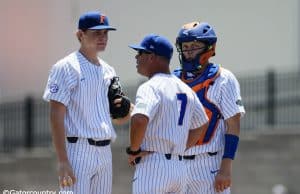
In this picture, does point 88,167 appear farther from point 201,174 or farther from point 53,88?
point 201,174

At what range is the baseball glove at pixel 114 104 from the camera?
23.1ft

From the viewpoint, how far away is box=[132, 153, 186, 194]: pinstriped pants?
20.6 feet

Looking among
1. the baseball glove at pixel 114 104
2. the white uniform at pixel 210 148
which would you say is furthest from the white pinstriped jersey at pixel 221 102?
the baseball glove at pixel 114 104

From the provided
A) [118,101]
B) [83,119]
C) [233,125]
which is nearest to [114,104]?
[118,101]

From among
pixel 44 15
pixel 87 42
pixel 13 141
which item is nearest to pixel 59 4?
pixel 44 15

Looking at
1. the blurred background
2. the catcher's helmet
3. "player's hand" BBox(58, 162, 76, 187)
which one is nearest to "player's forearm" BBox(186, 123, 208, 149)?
the catcher's helmet

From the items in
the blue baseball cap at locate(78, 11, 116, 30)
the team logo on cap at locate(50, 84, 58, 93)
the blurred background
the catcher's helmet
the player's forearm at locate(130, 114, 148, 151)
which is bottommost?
the blurred background

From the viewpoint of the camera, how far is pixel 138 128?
20.4 ft

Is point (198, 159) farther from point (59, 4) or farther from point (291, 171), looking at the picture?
point (59, 4)

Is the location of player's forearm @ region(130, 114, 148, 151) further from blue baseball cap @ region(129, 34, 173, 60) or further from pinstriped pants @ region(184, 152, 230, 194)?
pinstriped pants @ region(184, 152, 230, 194)

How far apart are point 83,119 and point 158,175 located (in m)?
0.76

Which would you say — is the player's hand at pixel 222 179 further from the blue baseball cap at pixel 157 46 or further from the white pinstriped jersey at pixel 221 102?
the blue baseball cap at pixel 157 46

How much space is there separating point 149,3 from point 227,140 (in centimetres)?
1025

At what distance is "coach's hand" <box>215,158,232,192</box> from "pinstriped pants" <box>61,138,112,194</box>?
→ 82cm
